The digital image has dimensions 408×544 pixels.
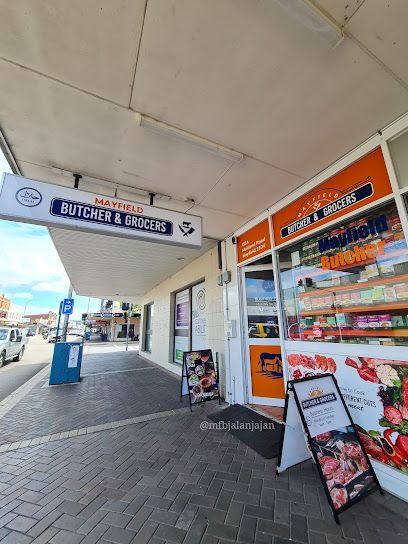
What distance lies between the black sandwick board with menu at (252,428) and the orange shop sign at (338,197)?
8.62 feet

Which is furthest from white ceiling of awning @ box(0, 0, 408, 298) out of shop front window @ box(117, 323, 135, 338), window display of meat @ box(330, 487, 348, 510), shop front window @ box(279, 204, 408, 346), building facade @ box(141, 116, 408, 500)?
shop front window @ box(117, 323, 135, 338)

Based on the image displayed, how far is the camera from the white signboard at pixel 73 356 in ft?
19.2

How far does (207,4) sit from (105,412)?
200 inches

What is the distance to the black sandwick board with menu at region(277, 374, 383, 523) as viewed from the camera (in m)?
1.76

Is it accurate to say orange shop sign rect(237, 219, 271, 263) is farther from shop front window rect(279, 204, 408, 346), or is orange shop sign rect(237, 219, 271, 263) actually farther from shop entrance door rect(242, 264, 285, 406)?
shop front window rect(279, 204, 408, 346)

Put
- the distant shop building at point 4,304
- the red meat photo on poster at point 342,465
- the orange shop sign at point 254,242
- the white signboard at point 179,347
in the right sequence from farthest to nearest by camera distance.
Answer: the distant shop building at point 4,304
the white signboard at point 179,347
the orange shop sign at point 254,242
the red meat photo on poster at point 342,465

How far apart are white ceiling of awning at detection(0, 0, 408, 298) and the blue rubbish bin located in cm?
471

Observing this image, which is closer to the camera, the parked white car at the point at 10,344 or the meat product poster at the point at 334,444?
the meat product poster at the point at 334,444

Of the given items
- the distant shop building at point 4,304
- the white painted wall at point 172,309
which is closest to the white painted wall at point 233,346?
the white painted wall at point 172,309

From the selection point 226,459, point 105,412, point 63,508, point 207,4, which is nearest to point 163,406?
point 105,412

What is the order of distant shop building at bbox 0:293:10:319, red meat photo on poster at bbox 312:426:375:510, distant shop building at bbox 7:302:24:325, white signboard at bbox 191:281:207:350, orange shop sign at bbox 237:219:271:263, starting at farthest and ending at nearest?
distant shop building at bbox 7:302:24:325
distant shop building at bbox 0:293:10:319
white signboard at bbox 191:281:207:350
orange shop sign at bbox 237:219:271:263
red meat photo on poster at bbox 312:426:375:510

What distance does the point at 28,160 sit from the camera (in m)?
2.55

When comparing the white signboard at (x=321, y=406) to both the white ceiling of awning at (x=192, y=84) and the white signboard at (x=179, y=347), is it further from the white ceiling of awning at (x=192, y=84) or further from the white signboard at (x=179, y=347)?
the white signboard at (x=179, y=347)

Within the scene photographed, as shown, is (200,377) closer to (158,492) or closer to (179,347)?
(158,492)
